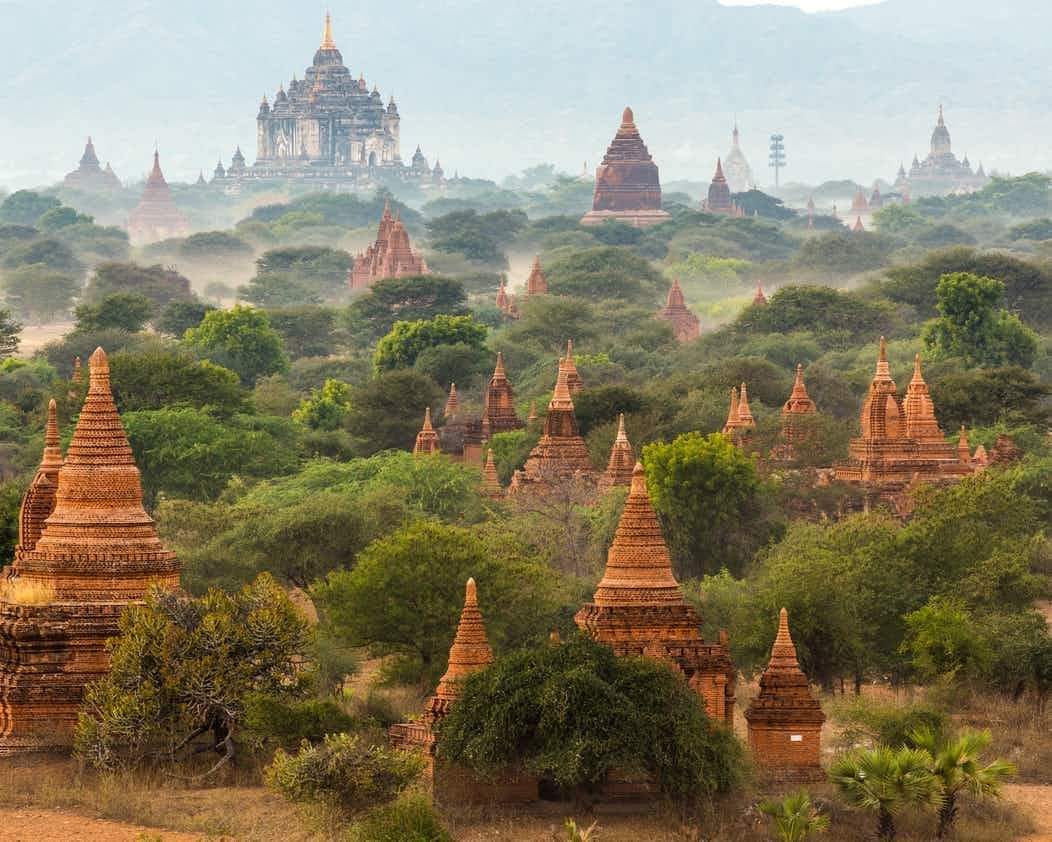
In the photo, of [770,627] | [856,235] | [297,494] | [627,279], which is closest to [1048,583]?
[770,627]

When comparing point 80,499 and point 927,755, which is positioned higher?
point 80,499

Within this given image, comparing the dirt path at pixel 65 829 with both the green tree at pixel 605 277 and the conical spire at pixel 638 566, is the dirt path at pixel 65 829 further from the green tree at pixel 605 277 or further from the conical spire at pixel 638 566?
the green tree at pixel 605 277

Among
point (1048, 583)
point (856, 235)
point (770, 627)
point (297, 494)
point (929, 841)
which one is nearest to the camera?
point (929, 841)

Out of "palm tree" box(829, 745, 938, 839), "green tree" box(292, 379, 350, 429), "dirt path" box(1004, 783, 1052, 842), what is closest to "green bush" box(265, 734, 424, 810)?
"palm tree" box(829, 745, 938, 839)

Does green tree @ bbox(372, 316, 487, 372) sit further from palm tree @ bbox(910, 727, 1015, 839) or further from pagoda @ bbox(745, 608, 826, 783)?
palm tree @ bbox(910, 727, 1015, 839)

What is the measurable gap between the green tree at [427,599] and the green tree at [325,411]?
1344 inches

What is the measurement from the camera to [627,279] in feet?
417

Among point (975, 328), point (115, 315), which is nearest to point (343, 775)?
point (975, 328)

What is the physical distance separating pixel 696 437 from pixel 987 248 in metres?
112

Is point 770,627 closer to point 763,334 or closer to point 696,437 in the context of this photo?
point 696,437

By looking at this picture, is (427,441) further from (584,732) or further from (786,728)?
(584,732)

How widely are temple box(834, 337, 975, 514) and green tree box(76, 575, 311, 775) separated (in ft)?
74.3

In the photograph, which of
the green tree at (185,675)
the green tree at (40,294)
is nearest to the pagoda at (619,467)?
the green tree at (185,675)

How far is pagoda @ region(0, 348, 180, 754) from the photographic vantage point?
1259 inches
